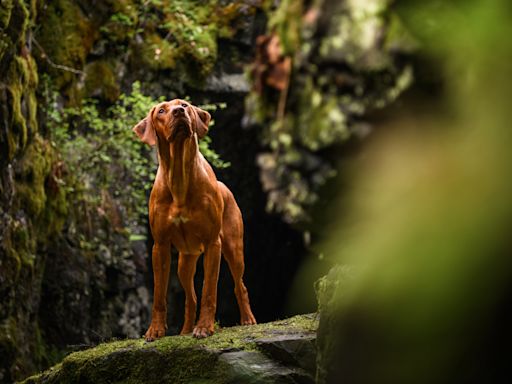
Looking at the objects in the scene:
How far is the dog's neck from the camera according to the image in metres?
5.79

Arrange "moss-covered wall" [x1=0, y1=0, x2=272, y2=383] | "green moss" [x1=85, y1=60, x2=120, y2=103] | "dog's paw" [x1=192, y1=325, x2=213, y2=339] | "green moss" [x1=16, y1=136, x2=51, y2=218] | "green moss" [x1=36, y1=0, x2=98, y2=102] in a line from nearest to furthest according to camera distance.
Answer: "dog's paw" [x1=192, y1=325, x2=213, y2=339], "moss-covered wall" [x1=0, y1=0, x2=272, y2=383], "green moss" [x1=16, y1=136, x2=51, y2=218], "green moss" [x1=36, y1=0, x2=98, y2=102], "green moss" [x1=85, y1=60, x2=120, y2=103]

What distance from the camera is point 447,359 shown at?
183cm

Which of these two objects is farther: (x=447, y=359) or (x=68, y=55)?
(x=68, y=55)

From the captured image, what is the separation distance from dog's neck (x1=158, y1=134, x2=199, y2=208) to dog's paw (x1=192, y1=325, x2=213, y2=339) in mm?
1095

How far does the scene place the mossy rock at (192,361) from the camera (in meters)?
4.77

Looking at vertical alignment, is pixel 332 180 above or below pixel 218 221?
above

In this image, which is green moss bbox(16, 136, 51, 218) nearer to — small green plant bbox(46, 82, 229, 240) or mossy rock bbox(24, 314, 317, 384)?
small green plant bbox(46, 82, 229, 240)

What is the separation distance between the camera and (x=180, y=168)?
5789 mm

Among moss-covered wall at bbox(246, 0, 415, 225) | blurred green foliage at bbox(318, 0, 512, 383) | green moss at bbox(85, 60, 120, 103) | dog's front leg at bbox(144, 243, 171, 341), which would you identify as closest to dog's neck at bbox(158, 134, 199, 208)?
dog's front leg at bbox(144, 243, 171, 341)

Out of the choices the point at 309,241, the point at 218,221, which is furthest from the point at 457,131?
the point at 218,221

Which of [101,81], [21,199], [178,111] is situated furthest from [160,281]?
[101,81]

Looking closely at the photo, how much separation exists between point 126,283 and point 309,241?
30.0ft

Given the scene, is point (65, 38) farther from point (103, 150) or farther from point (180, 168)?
point (180, 168)

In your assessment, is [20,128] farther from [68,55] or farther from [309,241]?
[309,241]
